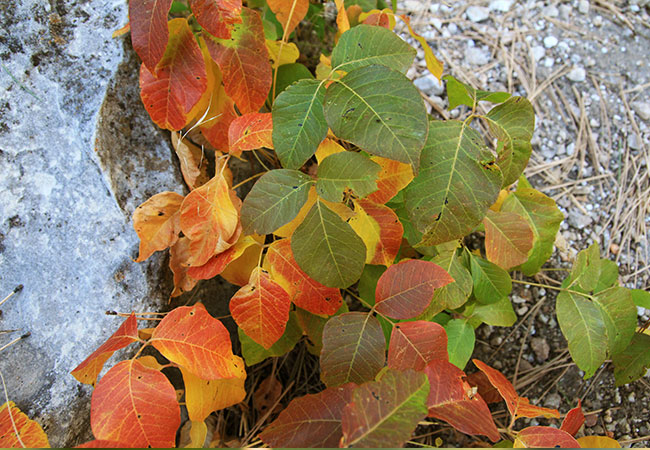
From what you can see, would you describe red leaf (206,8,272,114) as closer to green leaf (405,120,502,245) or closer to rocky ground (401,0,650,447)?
green leaf (405,120,502,245)

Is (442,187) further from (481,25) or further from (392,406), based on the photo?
(481,25)

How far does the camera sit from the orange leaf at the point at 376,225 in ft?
3.74

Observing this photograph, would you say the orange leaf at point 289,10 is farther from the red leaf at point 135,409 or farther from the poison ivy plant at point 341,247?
the red leaf at point 135,409

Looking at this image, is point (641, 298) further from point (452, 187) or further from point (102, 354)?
point (102, 354)

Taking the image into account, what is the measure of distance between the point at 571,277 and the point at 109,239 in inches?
50.7

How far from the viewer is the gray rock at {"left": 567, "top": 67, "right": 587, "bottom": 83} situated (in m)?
1.85

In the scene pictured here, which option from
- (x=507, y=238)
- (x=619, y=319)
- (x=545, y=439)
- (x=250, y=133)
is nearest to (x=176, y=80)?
(x=250, y=133)

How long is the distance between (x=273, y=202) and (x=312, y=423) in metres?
0.46


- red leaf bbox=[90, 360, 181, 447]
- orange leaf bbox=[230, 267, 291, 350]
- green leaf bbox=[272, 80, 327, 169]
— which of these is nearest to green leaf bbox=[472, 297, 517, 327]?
orange leaf bbox=[230, 267, 291, 350]

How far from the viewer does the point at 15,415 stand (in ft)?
3.30

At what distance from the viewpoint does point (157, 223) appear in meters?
1.22

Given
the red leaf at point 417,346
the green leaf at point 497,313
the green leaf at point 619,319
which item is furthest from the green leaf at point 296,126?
the green leaf at point 619,319

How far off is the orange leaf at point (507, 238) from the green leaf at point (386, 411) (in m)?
0.57

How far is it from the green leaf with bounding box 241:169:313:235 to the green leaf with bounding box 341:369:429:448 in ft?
1.31
